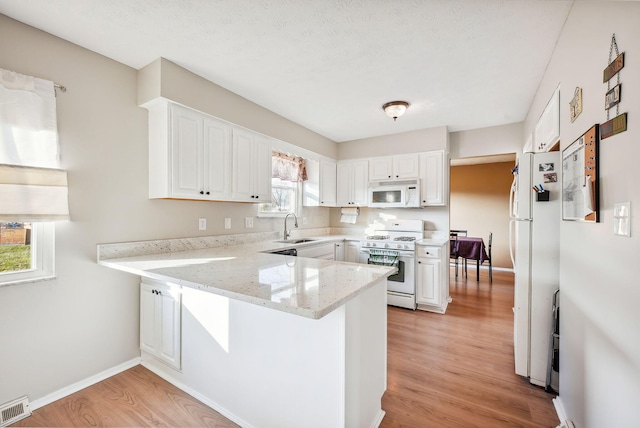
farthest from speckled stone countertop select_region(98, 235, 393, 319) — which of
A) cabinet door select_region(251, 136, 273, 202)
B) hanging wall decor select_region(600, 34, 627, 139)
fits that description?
hanging wall decor select_region(600, 34, 627, 139)

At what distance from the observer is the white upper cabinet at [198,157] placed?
229 cm

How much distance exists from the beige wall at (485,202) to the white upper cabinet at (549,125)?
407cm

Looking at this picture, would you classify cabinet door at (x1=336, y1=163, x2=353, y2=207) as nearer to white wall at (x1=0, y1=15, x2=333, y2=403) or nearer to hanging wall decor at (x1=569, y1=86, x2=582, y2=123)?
white wall at (x1=0, y1=15, x2=333, y2=403)

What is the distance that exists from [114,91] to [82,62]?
0.25 meters

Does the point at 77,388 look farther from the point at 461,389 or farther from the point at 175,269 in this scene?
the point at 461,389

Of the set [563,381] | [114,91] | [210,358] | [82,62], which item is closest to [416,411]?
[563,381]

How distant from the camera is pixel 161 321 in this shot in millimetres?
2086

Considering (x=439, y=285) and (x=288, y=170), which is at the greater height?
(x=288, y=170)

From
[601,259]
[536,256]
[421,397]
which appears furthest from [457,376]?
[601,259]

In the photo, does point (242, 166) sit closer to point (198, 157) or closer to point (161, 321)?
point (198, 157)

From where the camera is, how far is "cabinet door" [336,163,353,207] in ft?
15.1

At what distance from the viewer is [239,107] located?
2.94 meters

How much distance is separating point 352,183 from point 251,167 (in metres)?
2.02

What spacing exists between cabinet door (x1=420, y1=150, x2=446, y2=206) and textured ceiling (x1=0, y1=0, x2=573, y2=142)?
0.97 metres
